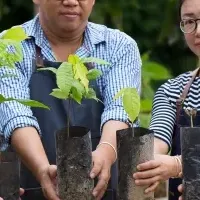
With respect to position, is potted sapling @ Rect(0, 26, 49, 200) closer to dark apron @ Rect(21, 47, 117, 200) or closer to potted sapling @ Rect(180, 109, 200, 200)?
potted sapling @ Rect(180, 109, 200, 200)

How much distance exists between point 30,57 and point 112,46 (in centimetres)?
33

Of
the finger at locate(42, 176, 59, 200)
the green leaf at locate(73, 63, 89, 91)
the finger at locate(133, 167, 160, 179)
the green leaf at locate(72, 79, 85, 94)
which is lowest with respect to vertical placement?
the finger at locate(42, 176, 59, 200)

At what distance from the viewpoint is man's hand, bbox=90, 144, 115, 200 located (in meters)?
2.80

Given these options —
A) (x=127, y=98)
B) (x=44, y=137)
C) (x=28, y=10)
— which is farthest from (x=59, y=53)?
(x=28, y=10)

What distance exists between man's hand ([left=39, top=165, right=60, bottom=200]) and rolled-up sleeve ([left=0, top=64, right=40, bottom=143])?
306mm

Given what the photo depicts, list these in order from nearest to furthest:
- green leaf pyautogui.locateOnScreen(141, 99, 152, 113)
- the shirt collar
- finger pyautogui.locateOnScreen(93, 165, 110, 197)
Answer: finger pyautogui.locateOnScreen(93, 165, 110, 197) < the shirt collar < green leaf pyautogui.locateOnScreen(141, 99, 152, 113)

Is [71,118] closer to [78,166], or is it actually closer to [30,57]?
[30,57]

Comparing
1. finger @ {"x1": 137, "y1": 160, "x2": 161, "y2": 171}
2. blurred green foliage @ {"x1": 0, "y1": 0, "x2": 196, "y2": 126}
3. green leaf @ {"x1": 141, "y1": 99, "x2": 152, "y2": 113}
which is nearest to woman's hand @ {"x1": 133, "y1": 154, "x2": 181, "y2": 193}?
finger @ {"x1": 137, "y1": 160, "x2": 161, "y2": 171}

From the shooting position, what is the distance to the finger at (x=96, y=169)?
2723 millimetres

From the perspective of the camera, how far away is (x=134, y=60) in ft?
11.5

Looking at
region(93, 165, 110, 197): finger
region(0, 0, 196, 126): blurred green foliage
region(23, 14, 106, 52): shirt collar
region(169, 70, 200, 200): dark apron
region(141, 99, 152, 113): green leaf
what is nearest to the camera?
region(93, 165, 110, 197): finger

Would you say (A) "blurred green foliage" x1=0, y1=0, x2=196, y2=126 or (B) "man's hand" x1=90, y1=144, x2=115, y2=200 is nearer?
(B) "man's hand" x1=90, y1=144, x2=115, y2=200

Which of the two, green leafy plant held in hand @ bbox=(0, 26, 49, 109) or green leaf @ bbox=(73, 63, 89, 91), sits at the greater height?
green leafy plant held in hand @ bbox=(0, 26, 49, 109)

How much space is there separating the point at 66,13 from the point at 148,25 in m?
4.87
